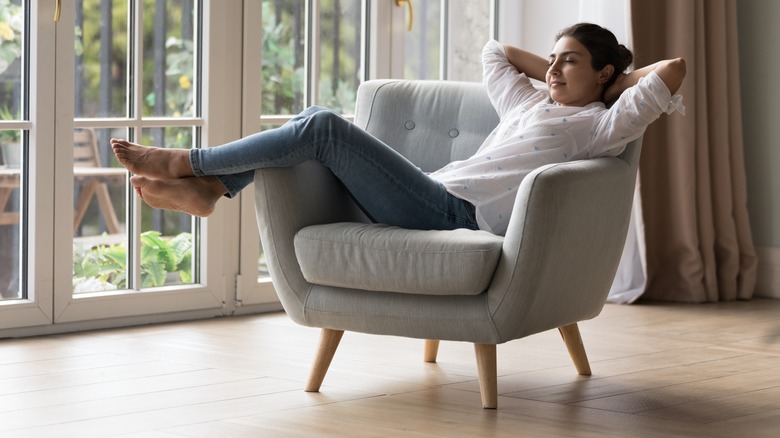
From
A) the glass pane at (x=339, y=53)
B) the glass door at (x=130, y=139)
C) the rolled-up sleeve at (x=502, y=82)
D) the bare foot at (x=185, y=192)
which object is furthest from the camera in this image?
the glass pane at (x=339, y=53)

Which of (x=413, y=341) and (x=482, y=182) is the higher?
(x=482, y=182)

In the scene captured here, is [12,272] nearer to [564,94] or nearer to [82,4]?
[82,4]

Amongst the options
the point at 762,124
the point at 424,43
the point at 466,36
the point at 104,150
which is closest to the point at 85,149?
the point at 104,150

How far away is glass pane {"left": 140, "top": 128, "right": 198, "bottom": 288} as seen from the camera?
3.67 meters

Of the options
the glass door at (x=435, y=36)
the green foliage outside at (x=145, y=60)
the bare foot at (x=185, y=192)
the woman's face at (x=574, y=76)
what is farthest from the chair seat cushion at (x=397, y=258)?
the glass door at (x=435, y=36)

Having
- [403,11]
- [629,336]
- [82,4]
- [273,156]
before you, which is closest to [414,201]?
[273,156]

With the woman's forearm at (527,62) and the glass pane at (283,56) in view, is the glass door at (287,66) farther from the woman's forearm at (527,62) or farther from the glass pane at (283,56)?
the woman's forearm at (527,62)

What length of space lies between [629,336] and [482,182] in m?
1.04

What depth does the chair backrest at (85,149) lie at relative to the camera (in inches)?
137

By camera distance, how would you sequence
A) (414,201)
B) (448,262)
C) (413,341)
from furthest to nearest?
1. (413,341)
2. (414,201)
3. (448,262)

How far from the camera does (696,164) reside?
4.34 meters

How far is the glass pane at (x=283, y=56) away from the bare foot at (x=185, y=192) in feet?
4.19

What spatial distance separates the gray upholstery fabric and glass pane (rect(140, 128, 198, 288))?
3.52 ft

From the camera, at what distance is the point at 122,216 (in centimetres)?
361
